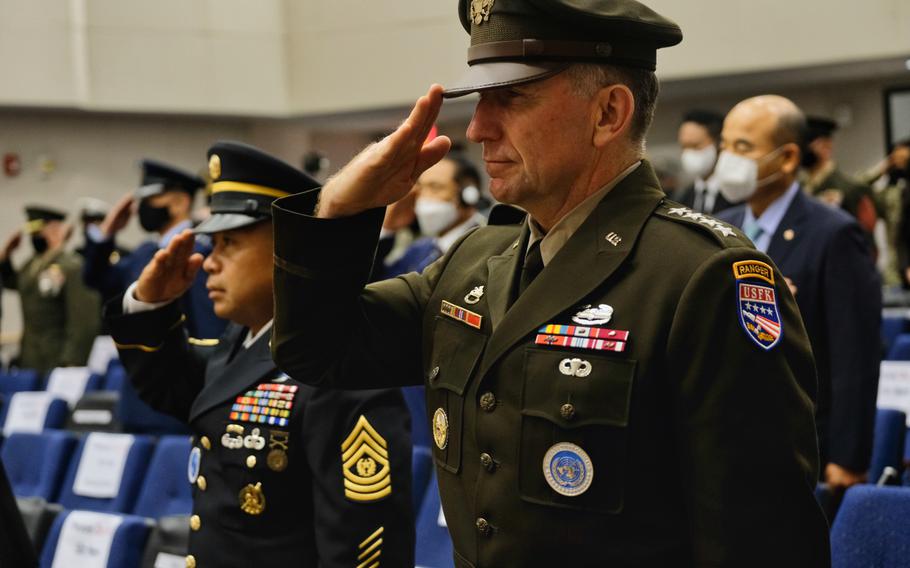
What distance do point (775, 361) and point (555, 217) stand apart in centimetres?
37

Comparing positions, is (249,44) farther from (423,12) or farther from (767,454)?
(767,454)

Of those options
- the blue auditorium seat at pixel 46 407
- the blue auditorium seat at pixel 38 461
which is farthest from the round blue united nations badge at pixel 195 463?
the blue auditorium seat at pixel 46 407

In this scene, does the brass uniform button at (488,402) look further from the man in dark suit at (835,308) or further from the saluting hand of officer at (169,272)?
the man in dark suit at (835,308)

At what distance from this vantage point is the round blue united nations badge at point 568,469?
136cm

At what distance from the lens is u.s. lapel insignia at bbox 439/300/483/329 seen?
1.54m

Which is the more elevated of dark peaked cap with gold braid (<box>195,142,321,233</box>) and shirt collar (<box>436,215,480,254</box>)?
dark peaked cap with gold braid (<box>195,142,321,233</box>)

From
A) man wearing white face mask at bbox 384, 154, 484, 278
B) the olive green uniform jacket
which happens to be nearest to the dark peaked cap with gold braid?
man wearing white face mask at bbox 384, 154, 484, 278

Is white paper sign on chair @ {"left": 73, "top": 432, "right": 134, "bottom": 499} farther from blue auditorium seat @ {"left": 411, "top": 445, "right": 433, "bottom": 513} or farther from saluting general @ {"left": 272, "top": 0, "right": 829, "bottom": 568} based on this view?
saluting general @ {"left": 272, "top": 0, "right": 829, "bottom": 568}

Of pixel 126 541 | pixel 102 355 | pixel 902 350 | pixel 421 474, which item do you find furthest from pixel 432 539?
pixel 102 355

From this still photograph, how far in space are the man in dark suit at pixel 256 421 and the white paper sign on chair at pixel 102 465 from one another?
5.38 feet

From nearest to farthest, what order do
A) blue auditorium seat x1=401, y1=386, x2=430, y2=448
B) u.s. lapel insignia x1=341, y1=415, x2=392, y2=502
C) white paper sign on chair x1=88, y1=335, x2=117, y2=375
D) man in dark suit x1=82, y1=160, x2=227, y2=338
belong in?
u.s. lapel insignia x1=341, y1=415, x2=392, y2=502
blue auditorium seat x1=401, y1=386, x2=430, y2=448
man in dark suit x1=82, y1=160, x2=227, y2=338
white paper sign on chair x1=88, y1=335, x2=117, y2=375

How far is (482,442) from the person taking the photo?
1.47 m

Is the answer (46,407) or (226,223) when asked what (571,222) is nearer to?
(226,223)

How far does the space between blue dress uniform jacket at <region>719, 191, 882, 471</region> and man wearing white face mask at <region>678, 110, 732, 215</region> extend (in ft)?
7.38
